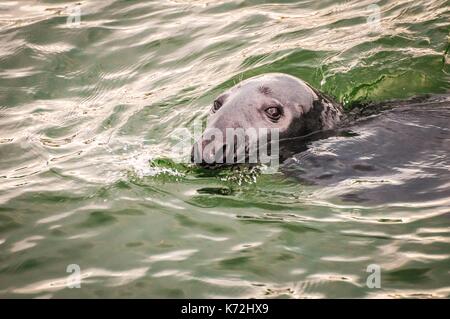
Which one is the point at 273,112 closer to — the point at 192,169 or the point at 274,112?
the point at 274,112

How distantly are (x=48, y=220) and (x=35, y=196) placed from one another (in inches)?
19.5

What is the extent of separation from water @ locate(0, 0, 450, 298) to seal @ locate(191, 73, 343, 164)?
11.5 inches

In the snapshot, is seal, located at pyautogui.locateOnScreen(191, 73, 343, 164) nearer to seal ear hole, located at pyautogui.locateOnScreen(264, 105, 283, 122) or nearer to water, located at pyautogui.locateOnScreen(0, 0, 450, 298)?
seal ear hole, located at pyautogui.locateOnScreen(264, 105, 283, 122)

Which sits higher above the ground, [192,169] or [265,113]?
[265,113]

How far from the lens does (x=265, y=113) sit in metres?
6.09

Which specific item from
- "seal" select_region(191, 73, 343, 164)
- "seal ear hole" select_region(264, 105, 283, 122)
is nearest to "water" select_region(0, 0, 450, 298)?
"seal" select_region(191, 73, 343, 164)

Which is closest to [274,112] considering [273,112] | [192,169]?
[273,112]

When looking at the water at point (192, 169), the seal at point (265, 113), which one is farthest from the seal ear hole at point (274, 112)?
the water at point (192, 169)

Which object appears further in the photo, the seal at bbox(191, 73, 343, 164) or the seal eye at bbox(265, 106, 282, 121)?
the seal eye at bbox(265, 106, 282, 121)

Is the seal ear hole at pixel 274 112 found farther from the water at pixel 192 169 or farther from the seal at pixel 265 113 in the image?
the water at pixel 192 169

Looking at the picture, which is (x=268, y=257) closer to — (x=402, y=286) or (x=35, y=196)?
(x=402, y=286)

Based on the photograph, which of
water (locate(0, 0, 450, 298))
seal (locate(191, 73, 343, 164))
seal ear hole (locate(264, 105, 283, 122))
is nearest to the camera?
water (locate(0, 0, 450, 298))

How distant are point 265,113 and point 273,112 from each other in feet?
0.26

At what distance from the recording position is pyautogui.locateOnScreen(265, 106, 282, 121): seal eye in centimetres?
610
